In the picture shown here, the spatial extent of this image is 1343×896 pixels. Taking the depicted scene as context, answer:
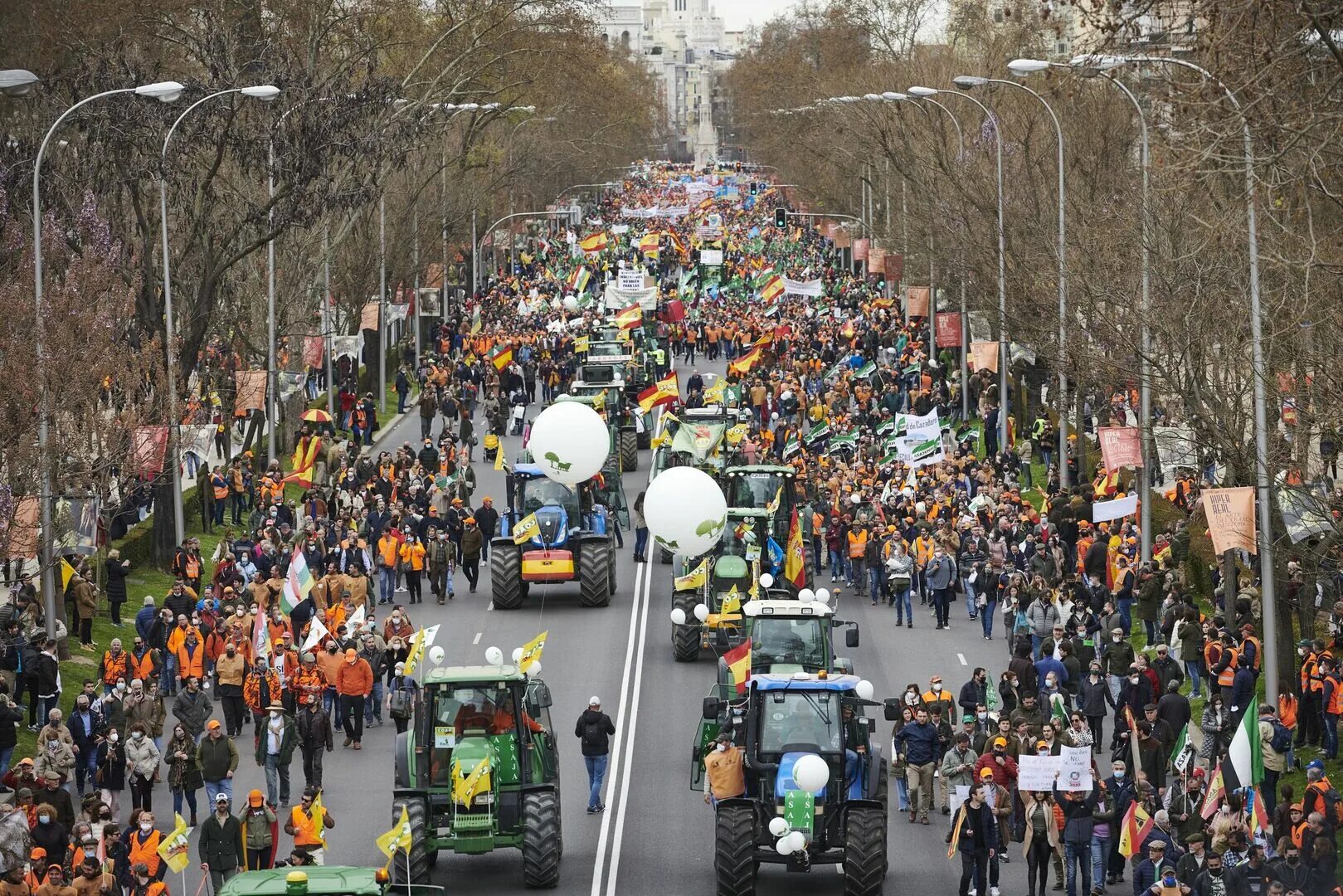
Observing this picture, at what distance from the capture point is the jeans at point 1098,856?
833 inches

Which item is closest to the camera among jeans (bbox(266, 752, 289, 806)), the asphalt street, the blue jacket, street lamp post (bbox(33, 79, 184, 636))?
the asphalt street

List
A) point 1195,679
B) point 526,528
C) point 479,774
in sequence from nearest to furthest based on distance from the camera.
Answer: point 479,774, point 1195,679, point 526,528

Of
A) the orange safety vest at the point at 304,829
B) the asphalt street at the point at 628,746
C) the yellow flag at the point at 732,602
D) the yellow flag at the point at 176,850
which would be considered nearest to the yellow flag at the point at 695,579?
the yellow flag at the point at 732,602

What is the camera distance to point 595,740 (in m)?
23.8

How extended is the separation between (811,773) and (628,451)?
29.6 metres

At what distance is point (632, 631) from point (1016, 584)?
5.84 meters

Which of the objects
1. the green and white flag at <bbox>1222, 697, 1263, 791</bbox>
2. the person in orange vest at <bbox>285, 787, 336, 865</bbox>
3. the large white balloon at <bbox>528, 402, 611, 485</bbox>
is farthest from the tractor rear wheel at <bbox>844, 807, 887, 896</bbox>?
the large white balloon at <bbox>528, 402, 611, 485</bbox>

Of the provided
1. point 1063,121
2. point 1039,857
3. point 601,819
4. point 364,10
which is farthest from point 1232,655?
point 364,10

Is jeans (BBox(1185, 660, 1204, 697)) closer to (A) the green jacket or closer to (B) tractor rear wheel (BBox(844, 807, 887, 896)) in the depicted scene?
(B) tractor rear wheel (BBox(844, 807, 887, 896))

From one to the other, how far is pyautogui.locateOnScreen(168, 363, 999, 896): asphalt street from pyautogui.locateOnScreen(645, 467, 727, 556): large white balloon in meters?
2.17

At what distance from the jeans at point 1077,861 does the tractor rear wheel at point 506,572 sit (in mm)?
15216

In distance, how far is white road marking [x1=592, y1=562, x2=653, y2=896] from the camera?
72.8 ft

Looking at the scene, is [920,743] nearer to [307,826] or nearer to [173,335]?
[307,826]

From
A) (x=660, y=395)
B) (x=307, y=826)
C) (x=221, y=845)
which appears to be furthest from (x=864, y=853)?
(x=660, y=395)
